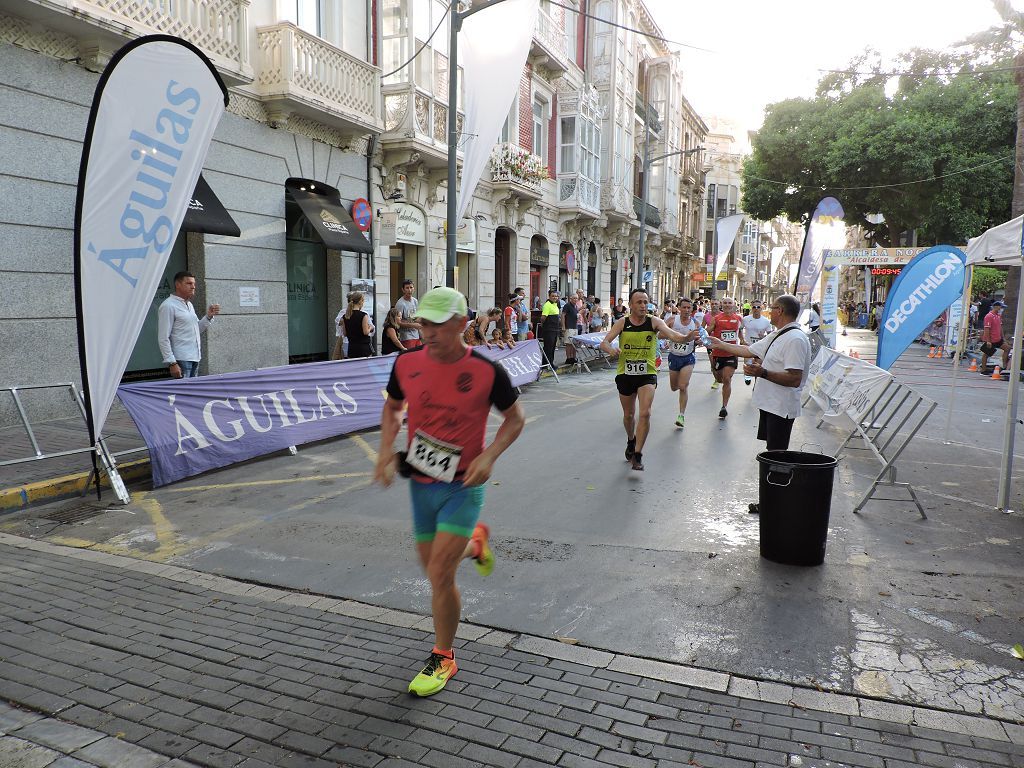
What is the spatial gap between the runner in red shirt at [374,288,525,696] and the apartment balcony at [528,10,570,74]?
72.2 ft

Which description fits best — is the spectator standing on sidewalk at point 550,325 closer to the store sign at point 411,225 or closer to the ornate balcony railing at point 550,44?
the store sign at point 411,225

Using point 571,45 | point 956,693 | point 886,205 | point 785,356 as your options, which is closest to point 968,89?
point 886,205

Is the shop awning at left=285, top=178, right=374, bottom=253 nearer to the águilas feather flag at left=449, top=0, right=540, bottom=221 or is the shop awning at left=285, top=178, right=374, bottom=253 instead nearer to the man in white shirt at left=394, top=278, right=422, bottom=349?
the man in white shirt at left=394, top=278, right=422, bottom=349

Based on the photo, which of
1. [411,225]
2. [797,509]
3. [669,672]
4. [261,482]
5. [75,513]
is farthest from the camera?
[411,225]

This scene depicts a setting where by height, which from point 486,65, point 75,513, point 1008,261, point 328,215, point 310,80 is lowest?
point 75,513

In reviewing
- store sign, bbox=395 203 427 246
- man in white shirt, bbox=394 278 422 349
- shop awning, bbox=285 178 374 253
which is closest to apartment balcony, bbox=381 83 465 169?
store sign, bbox=395 203 427 246

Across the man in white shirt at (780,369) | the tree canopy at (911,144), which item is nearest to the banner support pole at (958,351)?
the man in white shirt at (780,369)

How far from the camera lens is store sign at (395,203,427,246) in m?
17.5

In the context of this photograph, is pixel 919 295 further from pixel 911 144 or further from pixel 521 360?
pixel 911 144

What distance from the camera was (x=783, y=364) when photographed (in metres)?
5.92

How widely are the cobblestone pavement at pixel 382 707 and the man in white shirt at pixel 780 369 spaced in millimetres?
3041

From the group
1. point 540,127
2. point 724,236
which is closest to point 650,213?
point 724,236

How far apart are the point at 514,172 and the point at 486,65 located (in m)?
8.83

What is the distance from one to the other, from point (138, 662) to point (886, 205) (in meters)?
36.8
